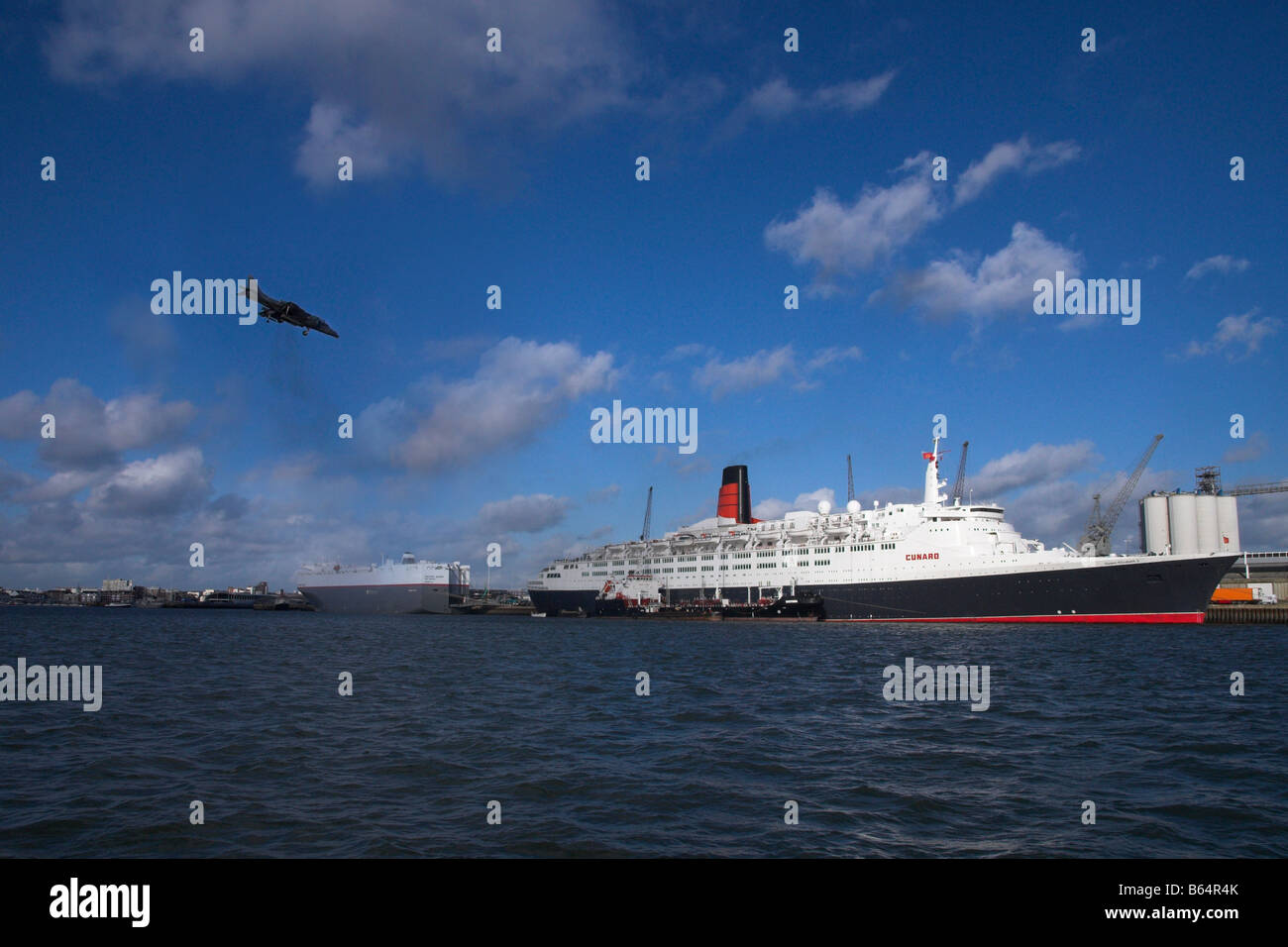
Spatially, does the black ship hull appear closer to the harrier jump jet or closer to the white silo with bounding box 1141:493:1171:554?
the white silo with bounding box 1141:493:1171:554

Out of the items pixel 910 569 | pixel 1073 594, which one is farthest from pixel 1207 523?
pixel 910 569

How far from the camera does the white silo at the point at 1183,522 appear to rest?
103000mm

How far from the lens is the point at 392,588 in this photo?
435 ft

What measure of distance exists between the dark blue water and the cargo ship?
10417 centimetres

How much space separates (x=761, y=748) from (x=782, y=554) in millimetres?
70348

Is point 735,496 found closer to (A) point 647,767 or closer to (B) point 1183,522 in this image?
(B) point 1183,522

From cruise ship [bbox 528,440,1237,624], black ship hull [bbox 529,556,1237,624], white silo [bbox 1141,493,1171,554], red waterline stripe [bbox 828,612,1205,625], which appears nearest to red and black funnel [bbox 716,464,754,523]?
cruise ship [bbox 528,440,1237,624]

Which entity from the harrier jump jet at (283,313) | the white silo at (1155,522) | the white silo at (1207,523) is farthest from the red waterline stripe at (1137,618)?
the harrier jump jet at (283,313)

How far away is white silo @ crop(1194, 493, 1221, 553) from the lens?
10269 cm

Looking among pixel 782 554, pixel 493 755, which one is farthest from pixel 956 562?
pixel 493 755

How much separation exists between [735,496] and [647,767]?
88.6 m

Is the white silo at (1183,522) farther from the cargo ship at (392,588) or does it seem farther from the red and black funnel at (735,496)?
the cargo ship at (392,588)
